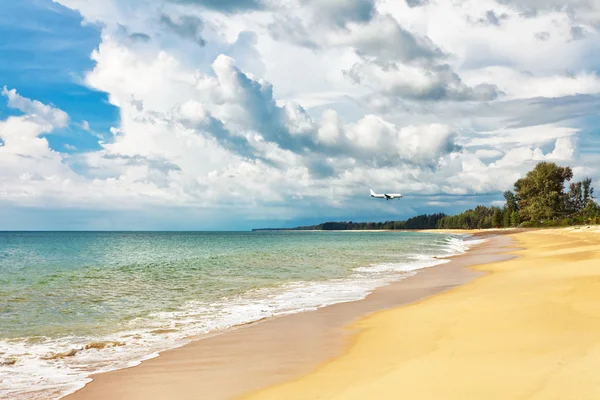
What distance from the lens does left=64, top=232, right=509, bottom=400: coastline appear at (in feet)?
24.3

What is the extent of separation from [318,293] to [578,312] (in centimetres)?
1067

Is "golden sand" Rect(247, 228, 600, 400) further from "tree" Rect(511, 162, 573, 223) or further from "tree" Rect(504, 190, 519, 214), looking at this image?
"tree" Rect(504, 190, 519, 214)

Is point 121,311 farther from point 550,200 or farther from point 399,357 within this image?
point 550,200

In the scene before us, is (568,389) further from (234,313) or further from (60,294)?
(60,294)

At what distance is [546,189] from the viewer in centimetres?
12750

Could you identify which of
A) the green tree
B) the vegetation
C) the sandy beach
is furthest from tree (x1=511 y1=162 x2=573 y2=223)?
the sandy beach

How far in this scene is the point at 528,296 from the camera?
1470cm

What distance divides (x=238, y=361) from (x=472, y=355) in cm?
454

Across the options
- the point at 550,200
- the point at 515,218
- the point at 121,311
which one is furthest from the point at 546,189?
the point at 121,311

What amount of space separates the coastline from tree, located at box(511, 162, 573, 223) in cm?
13167

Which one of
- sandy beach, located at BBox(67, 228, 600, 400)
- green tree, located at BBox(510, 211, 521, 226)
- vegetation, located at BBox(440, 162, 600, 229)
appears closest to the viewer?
sandy beach, located at BBox(67, 228, 600, 400)

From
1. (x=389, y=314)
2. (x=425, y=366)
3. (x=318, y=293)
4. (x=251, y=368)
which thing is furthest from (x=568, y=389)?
(x=318, y=293)

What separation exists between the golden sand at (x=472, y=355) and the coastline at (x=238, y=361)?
1.74 feet

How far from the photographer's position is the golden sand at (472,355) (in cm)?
633
